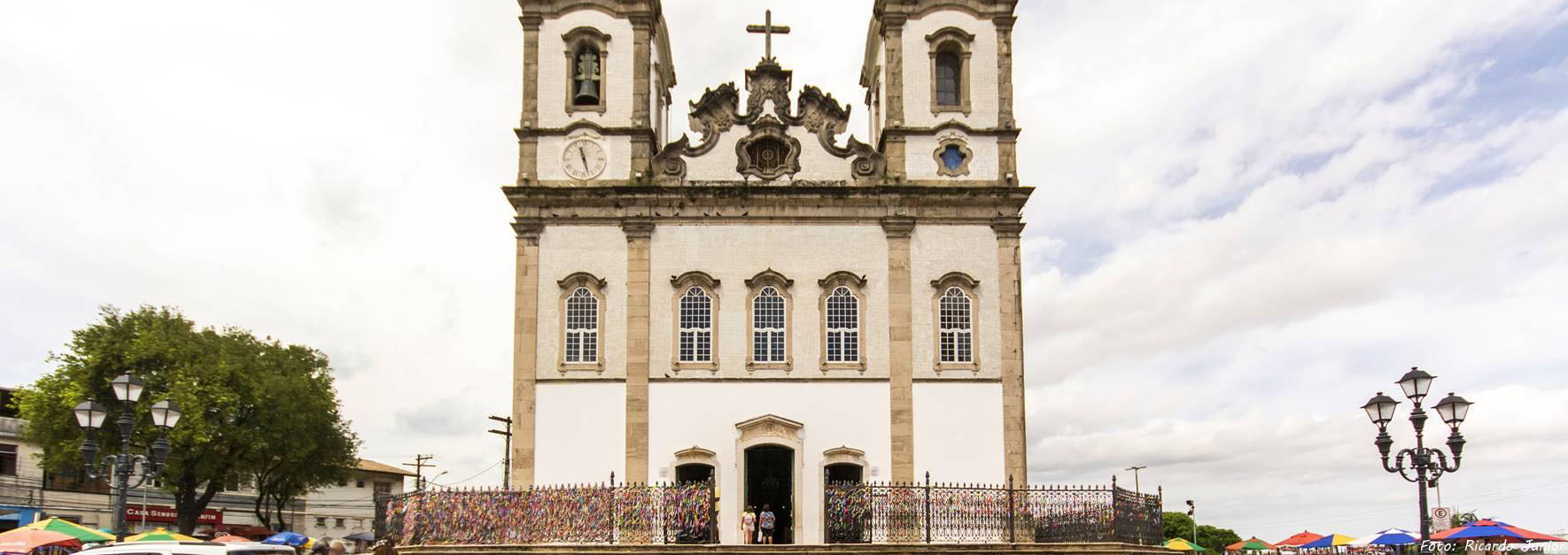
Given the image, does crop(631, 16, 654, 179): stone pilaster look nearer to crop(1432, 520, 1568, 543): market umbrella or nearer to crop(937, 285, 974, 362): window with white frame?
crop(937, 285, 974, 362): window with white frame

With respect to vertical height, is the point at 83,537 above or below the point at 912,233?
below

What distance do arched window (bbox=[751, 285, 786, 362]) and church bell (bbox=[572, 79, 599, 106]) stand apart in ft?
18.9

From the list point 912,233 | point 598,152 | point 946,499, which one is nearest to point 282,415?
point 598,152

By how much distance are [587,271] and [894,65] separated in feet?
26.7

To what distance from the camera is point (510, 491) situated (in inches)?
920

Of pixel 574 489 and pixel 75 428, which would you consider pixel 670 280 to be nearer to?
pixel 574 489

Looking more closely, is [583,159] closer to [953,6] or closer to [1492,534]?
[953,6]

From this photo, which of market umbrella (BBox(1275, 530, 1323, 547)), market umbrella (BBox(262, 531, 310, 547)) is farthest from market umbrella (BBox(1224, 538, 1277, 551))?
market umbrella (BBox(262, 531, 310, 547))

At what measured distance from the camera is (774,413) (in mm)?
27562

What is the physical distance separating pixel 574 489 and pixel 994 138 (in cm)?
1215

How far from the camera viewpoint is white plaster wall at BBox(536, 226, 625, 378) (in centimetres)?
2786

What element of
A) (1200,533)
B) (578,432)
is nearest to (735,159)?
(578,432)

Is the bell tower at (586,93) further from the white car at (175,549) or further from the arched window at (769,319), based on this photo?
the white car at (175,549)

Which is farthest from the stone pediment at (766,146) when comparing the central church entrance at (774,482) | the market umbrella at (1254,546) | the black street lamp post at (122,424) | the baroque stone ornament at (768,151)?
the market umbrella at (1254,546)
